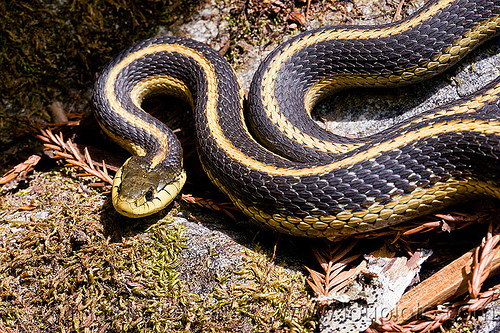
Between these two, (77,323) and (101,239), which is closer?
(77,323)

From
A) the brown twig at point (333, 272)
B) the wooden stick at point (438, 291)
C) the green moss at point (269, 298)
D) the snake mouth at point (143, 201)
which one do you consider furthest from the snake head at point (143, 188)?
the wooden stick at point (438, 291)

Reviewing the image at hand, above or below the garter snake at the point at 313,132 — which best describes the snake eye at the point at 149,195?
below

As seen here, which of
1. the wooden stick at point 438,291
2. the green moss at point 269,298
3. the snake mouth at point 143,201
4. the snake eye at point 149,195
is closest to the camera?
the wooden stick at point 438,291

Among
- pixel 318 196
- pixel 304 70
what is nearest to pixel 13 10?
pixel 304 70

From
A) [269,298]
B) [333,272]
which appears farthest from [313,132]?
[269,298]

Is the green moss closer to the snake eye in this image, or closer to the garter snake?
the garter snake

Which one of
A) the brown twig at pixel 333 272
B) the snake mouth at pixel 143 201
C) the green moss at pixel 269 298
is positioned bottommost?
the green moss at pixel 269 298

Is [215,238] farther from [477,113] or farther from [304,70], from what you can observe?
[477,113]

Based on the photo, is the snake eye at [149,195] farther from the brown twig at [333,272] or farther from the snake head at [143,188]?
→ the brown twig at [333,272]

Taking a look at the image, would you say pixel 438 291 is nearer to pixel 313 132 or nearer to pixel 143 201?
pixel 313 132
